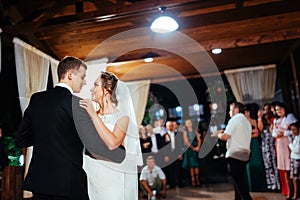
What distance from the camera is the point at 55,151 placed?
1483 mm

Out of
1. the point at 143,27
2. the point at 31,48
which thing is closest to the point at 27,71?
the point at 31,48

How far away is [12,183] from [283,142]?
3921 millimetres

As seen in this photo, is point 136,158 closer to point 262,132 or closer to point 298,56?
point 262,132

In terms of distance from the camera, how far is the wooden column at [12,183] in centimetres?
366

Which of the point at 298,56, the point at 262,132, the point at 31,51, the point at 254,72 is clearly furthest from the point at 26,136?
the point at 254,72

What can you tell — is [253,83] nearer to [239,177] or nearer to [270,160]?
[270,160]

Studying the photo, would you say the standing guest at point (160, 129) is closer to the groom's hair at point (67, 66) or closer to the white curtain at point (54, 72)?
the white curtain at point (54, 72)

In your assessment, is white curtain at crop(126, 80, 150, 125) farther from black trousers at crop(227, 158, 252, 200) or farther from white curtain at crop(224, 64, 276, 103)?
black trousers at crop(227, 158, 252, 200)

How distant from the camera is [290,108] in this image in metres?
5.96

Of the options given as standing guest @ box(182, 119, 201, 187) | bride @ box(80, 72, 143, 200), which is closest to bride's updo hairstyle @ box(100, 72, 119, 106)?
bride @ box(80, 72, 143, 200)

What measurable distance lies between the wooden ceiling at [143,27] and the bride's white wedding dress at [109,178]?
245 cm

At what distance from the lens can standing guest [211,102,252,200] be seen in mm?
3412

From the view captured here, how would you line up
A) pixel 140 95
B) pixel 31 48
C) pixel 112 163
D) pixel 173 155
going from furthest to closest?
pixel 140 95 → pixel 173 155 → pixel 31 48 → pixel 112 163

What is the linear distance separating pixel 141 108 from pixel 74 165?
542cm
